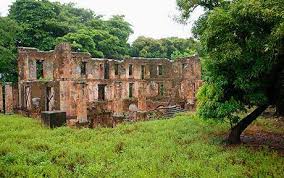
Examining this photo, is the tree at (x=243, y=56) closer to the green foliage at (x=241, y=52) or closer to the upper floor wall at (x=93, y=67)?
the green foliage at (x=241, y=52)

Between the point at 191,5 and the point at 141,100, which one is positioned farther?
the point at 141,100

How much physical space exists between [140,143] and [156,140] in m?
0.95

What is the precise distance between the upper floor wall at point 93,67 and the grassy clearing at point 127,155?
6597 millimetres

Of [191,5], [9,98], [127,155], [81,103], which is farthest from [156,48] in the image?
[127,155]

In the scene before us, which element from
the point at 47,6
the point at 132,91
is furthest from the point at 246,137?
the point at 47,6

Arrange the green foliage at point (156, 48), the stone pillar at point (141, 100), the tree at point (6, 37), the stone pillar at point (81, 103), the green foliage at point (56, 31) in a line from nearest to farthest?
1. the stone pillar at point (81, 103)
2. the tree at point (6, 37)
3. the stone pillar at point (141, 100)
4. the green foliage at point (56, 31)
5. the green foliage at point (156, 48)

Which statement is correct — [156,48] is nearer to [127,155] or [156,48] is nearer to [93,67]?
[93,67]

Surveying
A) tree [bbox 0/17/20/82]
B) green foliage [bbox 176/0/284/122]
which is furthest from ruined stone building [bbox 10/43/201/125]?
green foliage [bbox 176/0/284/122]

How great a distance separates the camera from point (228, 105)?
37.0 feet

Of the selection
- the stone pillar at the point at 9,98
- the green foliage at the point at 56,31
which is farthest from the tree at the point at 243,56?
the green foliage at the point at 56,31

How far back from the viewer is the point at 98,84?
31266 mm

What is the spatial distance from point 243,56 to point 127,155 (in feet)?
16.4

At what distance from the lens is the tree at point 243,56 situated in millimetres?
9172

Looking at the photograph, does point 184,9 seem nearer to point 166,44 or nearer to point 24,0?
point 24,0
